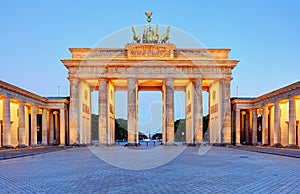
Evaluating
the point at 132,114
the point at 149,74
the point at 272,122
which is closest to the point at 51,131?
the point at 132,114

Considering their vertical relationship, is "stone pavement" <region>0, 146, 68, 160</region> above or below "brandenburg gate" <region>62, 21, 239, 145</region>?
below

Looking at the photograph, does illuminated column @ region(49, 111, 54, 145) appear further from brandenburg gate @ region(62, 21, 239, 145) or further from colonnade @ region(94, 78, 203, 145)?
colonnade @ region(94, 78, 203, 145)

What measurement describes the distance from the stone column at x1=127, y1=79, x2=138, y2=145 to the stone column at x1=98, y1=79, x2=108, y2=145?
124 inches

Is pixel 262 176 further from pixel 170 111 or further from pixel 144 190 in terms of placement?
pixel 170 111

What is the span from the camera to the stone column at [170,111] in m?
41.9

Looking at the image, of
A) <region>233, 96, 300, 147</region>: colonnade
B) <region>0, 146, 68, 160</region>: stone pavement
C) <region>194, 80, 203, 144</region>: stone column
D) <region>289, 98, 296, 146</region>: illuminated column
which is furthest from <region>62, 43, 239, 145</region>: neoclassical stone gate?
<region>0, 146, 68, 160</region>: stone pavement

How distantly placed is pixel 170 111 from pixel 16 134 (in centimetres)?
2097

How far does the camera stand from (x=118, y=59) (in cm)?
4194

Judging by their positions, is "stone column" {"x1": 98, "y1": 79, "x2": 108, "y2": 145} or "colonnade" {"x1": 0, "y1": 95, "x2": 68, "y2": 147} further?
"stone column" {"x1": 98, "y1": 79, "x2": 108, "y2": 145}

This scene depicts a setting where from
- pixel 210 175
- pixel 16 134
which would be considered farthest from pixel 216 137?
pixel 210 175

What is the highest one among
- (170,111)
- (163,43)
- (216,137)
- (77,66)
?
(163,43)

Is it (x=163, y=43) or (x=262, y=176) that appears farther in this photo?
(x=163, y=43)

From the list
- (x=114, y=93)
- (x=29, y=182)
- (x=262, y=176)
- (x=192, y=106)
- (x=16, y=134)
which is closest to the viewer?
(x=29, y=182)

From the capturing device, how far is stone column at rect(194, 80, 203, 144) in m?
42.4
